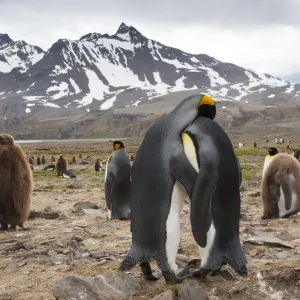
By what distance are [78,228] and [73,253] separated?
2.23 meters

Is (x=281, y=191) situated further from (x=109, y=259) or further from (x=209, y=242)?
(x=209, y=242)

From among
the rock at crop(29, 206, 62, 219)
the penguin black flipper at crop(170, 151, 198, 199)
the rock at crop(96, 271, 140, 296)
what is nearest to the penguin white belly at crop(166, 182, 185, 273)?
the penguin black flipper at crop(170, 151, 198, 199)

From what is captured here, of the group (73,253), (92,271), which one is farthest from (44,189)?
(92,271)

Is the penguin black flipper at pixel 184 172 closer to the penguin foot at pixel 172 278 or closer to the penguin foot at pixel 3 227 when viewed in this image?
the penguin foot at pixel 172 278

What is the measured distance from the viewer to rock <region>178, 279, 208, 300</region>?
4012 millimetres

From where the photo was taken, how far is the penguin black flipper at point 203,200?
414 centimetres

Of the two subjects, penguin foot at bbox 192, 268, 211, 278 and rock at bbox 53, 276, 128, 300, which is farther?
penguin foot at bbox 192, 268, 211, 278

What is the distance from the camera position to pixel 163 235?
4359 millimetres

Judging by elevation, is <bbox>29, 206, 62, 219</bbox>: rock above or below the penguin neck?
below

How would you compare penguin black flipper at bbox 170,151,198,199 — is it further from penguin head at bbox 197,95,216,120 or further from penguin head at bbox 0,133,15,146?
penguin head at bbox 0,133,15,146

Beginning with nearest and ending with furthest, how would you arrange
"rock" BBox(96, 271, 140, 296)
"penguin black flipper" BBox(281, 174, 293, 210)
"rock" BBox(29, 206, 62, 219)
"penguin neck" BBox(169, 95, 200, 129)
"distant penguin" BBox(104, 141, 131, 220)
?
"rock" BBox(96, 271, 140, 296) < "penguin neck" BBox(169, 95, 200, 129) < "penguin black flipper" BBox(281, 174, 293, 210) < "rock" BBox(29, 206, 62, 219) < "distant penguin" BBox(104, 141, 131, 220)

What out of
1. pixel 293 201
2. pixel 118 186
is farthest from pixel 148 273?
pixel 118 186

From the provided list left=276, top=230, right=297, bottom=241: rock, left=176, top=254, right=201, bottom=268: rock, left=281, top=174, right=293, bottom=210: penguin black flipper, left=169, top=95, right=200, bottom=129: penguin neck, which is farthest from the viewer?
left=281, top=174, right=293, bottom=210: penguin black flipper

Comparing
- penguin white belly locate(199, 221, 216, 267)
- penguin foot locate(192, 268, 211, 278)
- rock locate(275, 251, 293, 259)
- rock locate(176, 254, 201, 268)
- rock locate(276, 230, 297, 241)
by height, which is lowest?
rock locate(276, 230, 297, 241)
